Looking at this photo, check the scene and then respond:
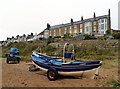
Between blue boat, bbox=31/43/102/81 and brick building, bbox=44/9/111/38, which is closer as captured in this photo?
blue boat, bbox=31/43/102/81

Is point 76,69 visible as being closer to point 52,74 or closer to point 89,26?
point 52,74

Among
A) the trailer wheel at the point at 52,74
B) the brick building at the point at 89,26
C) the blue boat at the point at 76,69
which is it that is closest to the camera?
the blue boat at the point at 76,69

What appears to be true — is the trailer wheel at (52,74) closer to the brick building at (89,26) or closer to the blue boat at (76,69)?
the blue boat at (76,69)

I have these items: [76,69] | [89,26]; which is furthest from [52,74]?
[89,26]

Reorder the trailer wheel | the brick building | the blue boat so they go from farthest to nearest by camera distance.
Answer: the brick building
the trailer wheel
the blue boat

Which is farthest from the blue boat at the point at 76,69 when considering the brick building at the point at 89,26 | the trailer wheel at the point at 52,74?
the brick building at the point at 89,26

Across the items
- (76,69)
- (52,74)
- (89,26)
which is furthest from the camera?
(89,26)

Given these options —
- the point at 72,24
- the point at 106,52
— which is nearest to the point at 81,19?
the point at 72,24

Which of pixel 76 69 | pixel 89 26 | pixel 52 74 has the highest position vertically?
pixel 89 26

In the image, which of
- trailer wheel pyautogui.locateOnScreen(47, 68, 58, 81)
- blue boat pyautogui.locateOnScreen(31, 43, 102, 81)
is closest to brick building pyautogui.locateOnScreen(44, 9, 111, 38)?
blue boat pyautogui.locateOnScreen(31, 43, 102, 81)

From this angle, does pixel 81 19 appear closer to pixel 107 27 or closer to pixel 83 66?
pixel 107 27

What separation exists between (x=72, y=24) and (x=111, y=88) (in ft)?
164

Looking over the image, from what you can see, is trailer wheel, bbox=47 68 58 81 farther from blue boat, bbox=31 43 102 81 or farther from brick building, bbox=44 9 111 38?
brick building, bbox=44 9 111 38

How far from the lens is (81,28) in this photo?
51125mm
